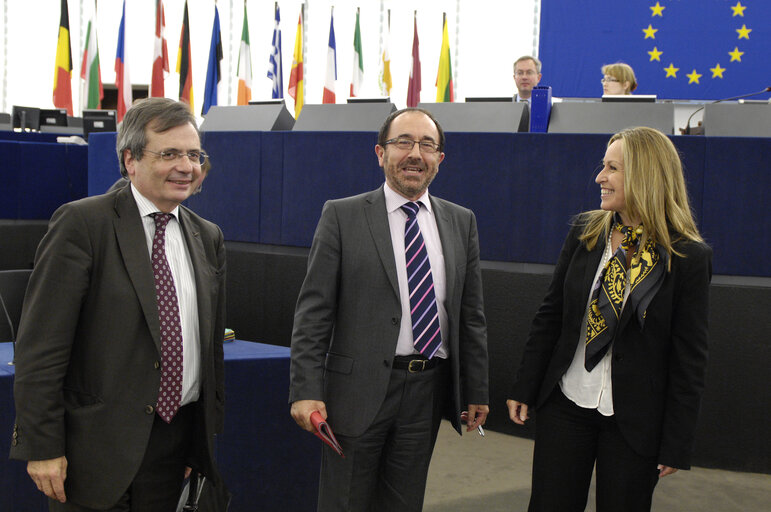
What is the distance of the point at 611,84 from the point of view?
529 centimetres

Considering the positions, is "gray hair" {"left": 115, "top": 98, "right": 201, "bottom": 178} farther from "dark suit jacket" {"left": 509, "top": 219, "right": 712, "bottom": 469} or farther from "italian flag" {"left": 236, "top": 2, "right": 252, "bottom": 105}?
"italian flag" {"left": 236, "top": 2, "right": 252, "bottom": 105}

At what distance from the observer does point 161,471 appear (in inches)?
69.0

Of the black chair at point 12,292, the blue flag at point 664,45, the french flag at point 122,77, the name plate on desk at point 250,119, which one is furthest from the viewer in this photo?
the french flag at point 122,77

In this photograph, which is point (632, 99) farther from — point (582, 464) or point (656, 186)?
point (582, 464)

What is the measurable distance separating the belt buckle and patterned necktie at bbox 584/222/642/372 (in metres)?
0.43

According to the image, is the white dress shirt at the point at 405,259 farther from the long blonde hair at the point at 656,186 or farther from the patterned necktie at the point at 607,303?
the long blonde hair at the point at 656,186

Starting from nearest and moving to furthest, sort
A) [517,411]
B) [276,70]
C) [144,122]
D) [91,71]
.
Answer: [144,122] < [517,411] < [276,70] < [91,71]

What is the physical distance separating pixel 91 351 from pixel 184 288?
25 centimetres

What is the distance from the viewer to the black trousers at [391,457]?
2023 millimetres

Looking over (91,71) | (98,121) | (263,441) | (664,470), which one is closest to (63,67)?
→ (91,71)

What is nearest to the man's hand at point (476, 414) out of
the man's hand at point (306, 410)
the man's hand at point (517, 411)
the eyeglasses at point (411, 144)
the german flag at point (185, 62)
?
the man's hand at point (517, 411)

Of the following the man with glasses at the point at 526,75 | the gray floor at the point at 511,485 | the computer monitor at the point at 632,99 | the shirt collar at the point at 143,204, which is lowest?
the gray floor at the point at 511,485

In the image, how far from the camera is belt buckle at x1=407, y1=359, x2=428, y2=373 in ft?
6.73

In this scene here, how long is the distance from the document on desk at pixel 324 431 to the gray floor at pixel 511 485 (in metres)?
1.47
